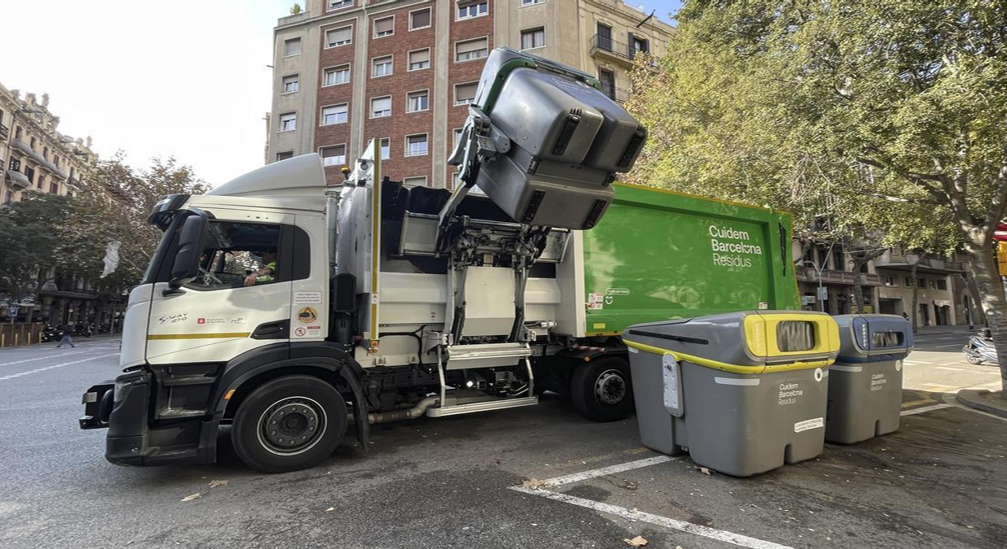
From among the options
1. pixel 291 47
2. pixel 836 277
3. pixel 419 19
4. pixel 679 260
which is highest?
pixel 419 19

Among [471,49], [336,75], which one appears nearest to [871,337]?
[471,49]

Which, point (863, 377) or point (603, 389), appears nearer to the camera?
point (863, 377)

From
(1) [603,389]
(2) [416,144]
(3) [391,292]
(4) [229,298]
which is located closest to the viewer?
(4) [229,298]

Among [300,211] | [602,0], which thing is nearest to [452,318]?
[300,211]

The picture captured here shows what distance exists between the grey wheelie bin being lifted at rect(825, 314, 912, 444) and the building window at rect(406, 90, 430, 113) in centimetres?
2524

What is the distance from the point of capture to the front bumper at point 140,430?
12.0ft

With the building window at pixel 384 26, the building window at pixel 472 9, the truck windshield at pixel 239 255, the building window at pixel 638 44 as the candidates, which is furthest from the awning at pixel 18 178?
the truck windshield at pixel 239 255

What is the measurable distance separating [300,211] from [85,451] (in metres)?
3.50

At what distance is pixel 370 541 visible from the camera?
2.97m

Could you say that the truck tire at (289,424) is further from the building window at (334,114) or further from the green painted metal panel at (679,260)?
the building window at (334,114)

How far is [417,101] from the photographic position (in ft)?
88.7

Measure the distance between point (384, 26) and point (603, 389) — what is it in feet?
93.9

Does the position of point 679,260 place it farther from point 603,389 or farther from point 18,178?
point 18,178

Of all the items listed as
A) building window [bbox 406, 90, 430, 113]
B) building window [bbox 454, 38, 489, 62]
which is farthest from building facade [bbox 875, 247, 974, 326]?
A: building window [bbox 406, 90, 430, 113]
